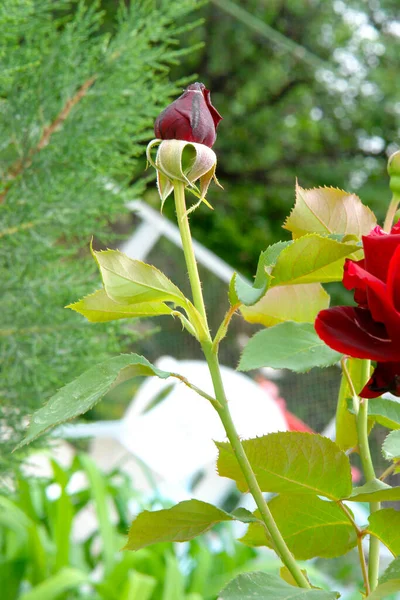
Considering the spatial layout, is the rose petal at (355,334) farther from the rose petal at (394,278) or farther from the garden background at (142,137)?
the garden background at (142,137)

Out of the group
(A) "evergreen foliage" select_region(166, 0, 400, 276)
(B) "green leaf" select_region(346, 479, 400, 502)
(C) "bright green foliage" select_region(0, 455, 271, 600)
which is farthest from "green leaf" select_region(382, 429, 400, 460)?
(A) "evergreen foliage" select_region(166, 0, 400, 276)

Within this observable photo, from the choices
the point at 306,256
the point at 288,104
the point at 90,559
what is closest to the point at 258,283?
the point at 306,256

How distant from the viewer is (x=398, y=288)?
139 millimetres

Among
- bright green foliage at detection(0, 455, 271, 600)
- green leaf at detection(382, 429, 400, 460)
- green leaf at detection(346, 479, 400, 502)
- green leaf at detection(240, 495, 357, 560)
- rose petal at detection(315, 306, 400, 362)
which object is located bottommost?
bright green foliage at detection(0, 455, 271, 600)

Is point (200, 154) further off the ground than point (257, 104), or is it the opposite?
point (200, 154)

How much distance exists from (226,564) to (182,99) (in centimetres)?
83

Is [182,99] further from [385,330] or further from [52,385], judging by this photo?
[52,385]

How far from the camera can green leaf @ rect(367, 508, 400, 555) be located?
0.17m

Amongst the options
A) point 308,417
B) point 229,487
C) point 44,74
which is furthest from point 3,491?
point 308,417

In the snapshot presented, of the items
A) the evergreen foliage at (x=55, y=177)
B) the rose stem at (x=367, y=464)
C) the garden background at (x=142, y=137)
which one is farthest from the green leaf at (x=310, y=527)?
the evergreen foliage at (x=55, y=177)

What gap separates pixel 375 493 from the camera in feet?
0.51

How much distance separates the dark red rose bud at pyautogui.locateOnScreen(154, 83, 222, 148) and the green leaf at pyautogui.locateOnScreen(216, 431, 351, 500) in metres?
0.07

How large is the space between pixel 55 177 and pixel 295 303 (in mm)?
345

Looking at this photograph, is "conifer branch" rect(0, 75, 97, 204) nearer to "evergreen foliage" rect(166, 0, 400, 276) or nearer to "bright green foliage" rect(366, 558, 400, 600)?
"bright green foliage" rect(366, 558, 400, 600)
